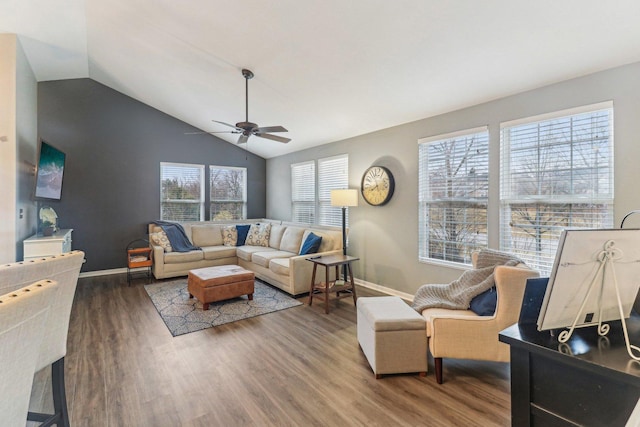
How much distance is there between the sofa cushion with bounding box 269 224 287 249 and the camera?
572 cm

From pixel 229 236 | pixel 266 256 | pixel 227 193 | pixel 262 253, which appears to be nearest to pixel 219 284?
pixel 266 256

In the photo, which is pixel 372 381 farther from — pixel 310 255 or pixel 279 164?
pixel 279 164

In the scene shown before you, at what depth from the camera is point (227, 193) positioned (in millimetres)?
6941

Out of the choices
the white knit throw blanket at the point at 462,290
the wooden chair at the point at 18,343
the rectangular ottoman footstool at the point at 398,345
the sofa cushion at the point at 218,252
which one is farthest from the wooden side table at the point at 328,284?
the wooden chair at the point at 18,343

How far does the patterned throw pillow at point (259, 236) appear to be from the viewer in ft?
19.6

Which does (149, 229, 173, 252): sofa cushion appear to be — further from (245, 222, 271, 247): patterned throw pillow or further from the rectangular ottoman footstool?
the rectangular ottoman footstool

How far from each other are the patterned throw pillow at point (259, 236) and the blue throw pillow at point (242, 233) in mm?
99

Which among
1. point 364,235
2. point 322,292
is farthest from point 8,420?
point 364,235

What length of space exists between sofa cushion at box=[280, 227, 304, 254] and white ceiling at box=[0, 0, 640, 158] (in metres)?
1.83

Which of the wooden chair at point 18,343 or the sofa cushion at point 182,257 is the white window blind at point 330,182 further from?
the wooden chair at point 18,343

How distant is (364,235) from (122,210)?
4.56 metres

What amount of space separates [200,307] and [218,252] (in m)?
1.89

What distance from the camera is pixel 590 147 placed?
268 centimetres

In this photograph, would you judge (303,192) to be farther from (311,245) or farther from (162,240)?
(162,240)
